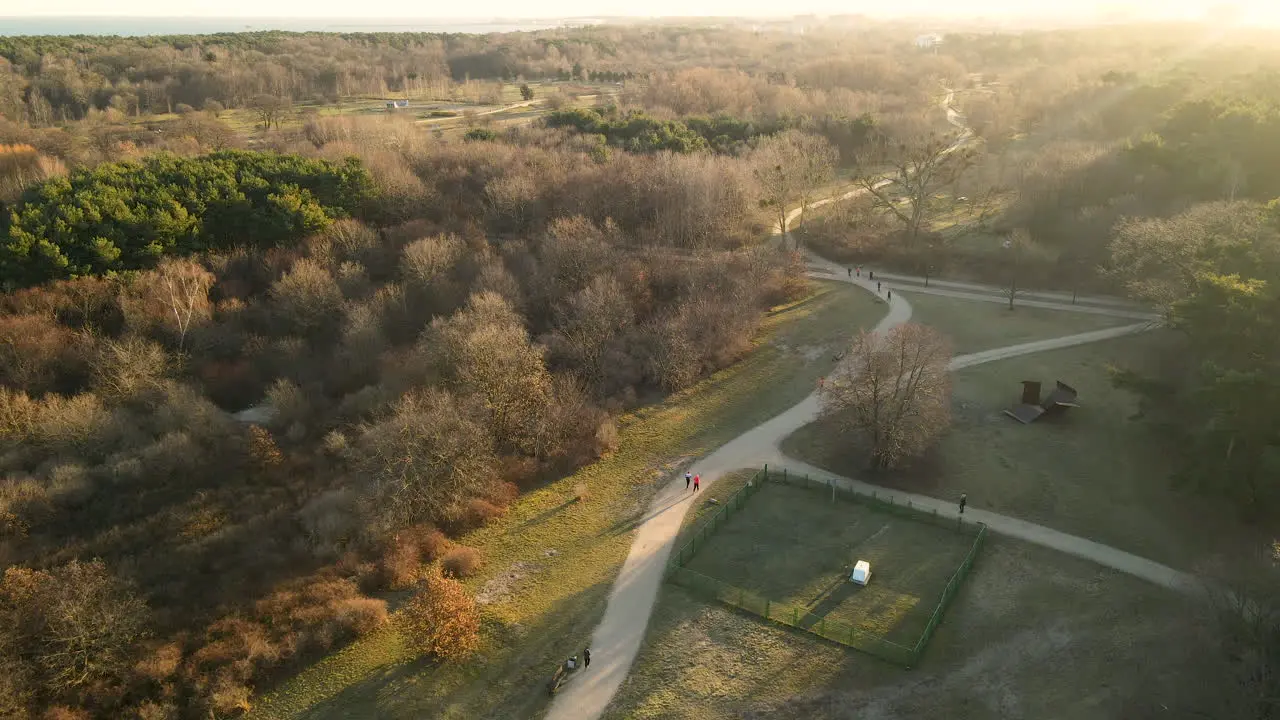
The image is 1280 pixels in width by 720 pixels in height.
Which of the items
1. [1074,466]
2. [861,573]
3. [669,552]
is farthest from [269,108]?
[1074,466]

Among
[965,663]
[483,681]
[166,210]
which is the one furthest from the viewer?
[166,210]

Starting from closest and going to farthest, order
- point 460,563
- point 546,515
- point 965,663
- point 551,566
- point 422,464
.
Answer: point 965,663, point 460,563, point 551,566, point 422,464, point 546,515

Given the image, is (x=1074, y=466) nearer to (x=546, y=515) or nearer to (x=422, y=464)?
(x=546, y=515)

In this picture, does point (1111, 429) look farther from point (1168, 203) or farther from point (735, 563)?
point (1168, 203)

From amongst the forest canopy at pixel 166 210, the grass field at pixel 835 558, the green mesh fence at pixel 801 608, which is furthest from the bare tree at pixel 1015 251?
the forest canopy at pixel 166 210

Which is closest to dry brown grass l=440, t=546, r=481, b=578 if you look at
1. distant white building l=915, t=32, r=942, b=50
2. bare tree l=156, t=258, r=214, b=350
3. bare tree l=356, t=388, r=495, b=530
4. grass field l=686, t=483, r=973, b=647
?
bare tree l=356, t=388, r=495, b=530

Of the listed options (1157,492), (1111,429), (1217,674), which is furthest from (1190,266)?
(1217,674)
